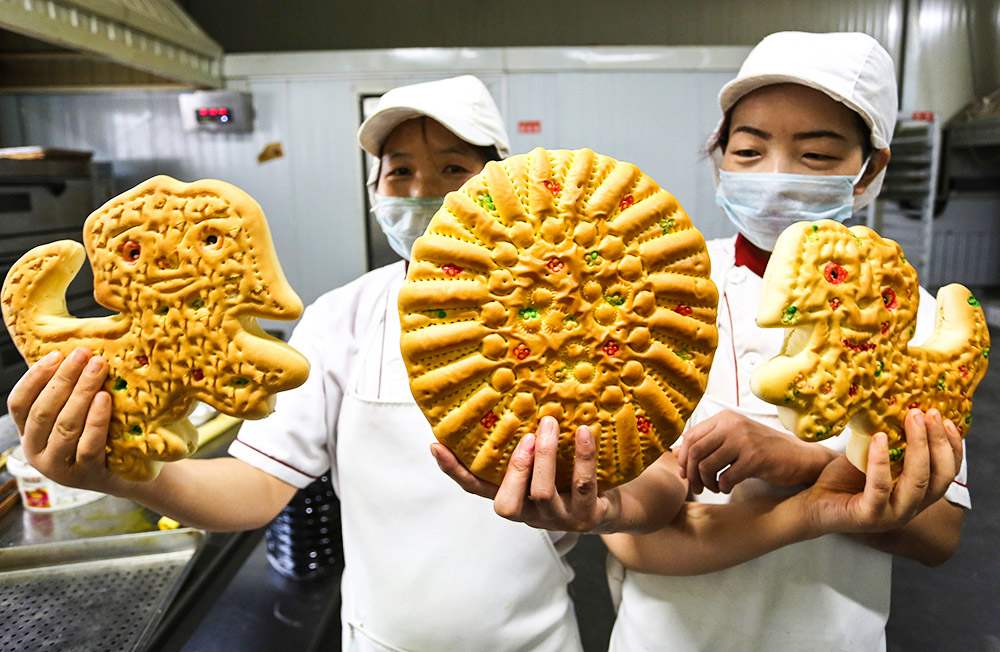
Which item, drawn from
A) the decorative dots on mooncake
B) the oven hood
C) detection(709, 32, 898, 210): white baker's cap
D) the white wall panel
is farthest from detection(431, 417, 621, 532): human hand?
the white wall panel

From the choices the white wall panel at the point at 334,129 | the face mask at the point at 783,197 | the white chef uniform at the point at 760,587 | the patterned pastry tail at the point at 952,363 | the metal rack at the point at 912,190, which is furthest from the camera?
the metal rack at the point at 912,190

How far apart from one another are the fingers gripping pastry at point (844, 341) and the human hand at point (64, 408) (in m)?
0.99

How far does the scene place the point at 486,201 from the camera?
91 cm

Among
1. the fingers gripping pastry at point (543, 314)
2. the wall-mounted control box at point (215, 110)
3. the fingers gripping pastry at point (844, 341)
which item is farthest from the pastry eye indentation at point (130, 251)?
the wall-mounted control box at point (215, 110)

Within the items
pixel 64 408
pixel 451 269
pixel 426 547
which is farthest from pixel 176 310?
pixel 426 547

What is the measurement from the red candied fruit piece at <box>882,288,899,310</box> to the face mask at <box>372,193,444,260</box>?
2.81 feet

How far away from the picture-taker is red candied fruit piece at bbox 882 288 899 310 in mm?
921

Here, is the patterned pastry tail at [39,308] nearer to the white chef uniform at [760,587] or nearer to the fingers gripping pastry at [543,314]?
the fingers gripping pastry at [543,314]

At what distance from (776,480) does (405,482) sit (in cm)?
79

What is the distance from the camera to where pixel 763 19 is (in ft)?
17.7

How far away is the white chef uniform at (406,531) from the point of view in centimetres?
137

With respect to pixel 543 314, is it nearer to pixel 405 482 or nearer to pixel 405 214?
pixel 405 214

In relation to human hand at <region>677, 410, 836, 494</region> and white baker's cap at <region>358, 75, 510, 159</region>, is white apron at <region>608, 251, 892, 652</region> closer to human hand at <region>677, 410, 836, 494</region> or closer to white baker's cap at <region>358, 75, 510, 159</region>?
human hand at <region>677, 410, 836, 494</region>

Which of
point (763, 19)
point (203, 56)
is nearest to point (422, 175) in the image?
point (203, 56)
